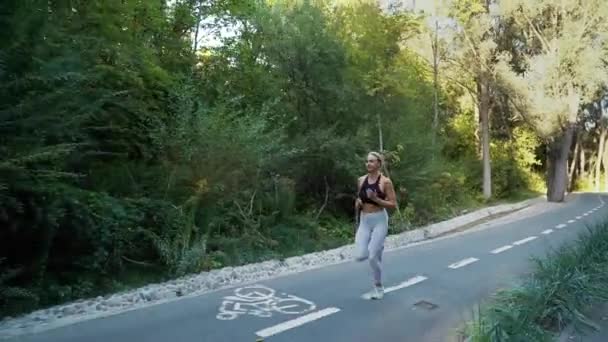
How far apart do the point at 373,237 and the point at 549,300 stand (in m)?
2.23

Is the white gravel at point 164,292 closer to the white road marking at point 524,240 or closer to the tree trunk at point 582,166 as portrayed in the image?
the white road marking at point 524,240

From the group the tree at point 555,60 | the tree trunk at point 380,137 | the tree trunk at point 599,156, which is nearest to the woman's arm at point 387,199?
the tree trunk at point 380,137

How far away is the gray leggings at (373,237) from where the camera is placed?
696cm

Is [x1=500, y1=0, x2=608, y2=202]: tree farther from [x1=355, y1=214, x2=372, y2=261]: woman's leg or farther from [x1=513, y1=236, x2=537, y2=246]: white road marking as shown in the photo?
[x1=355, y1=214, x2=372, y2=261]: woman's leg

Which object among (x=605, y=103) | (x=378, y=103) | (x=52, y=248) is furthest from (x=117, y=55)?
(x=605, y=103)

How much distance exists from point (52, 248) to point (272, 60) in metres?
9.58

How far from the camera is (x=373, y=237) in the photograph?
6980 millimetres

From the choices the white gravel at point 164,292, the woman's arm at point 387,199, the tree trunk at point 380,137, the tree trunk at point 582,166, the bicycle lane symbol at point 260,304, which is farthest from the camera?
the tree trunk at point 582,166

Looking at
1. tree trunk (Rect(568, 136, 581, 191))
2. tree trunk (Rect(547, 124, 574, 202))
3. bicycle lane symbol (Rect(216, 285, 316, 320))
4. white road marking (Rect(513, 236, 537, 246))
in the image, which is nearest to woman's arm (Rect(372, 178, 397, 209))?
bicycle lane symbol (Rect(216, 285, 316, 320))

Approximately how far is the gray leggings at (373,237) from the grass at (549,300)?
60.9 inches

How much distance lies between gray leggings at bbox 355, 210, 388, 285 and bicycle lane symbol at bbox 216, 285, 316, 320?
945 mm

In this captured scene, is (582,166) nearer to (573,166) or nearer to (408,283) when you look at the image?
(573,166)

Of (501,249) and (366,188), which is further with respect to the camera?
(501,249)

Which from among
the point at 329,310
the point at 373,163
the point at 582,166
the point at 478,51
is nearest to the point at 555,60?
the point at 478,51
